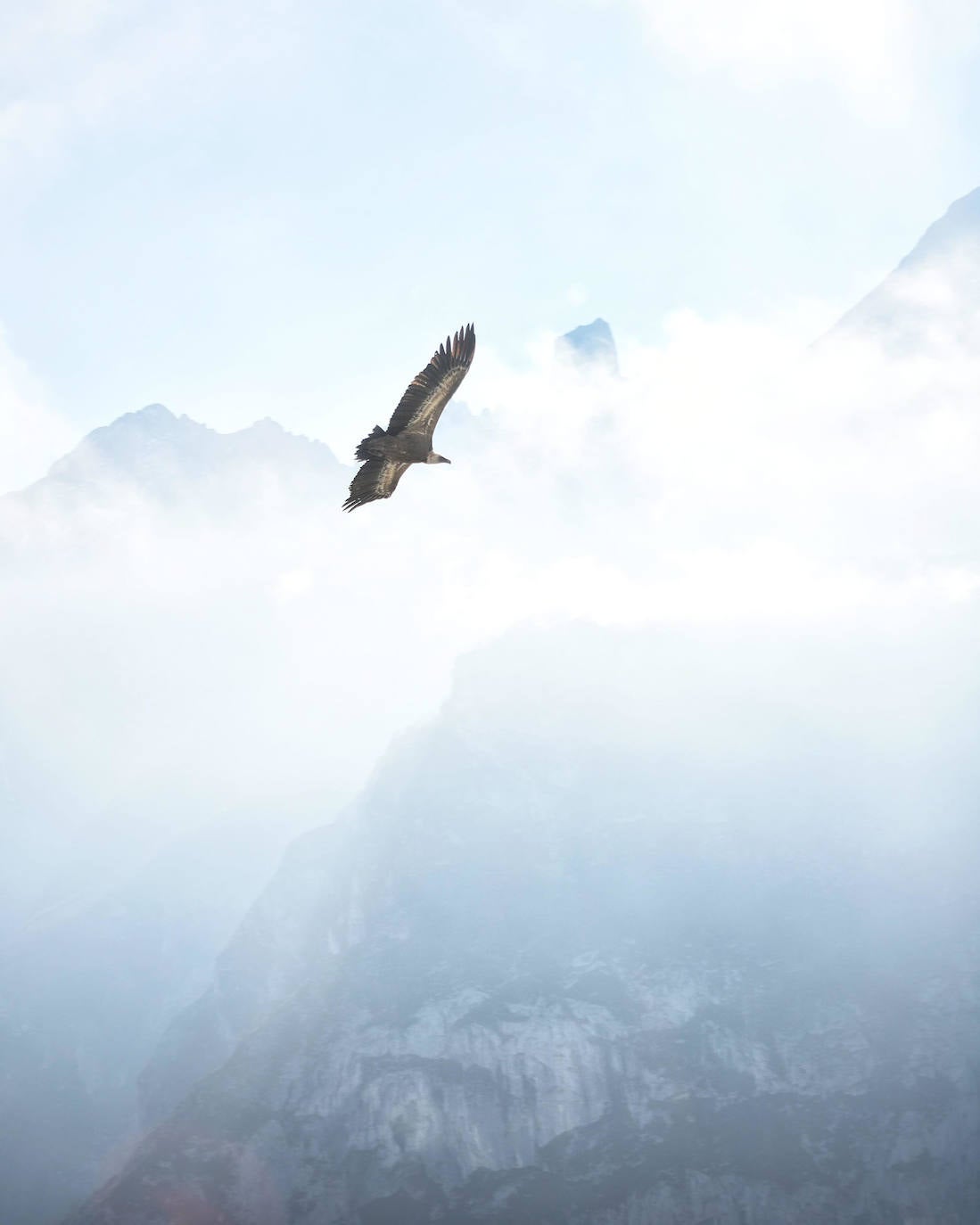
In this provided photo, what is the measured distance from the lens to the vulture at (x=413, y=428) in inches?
721

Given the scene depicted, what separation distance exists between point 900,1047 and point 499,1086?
57.5m

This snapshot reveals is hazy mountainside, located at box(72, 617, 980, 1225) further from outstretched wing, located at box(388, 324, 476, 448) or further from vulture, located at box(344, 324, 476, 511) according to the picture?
outstretched wing, located at box(388, 324, 476, 448)

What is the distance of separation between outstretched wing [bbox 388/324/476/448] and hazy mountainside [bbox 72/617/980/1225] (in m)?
122

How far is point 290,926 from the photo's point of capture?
177875 millimetres

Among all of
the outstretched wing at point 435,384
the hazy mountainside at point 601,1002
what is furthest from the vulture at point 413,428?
the hazy mountainside at point 601,1002

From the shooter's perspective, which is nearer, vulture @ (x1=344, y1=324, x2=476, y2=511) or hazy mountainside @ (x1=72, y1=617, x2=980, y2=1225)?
vulture @ (x1=344, y1=324, x2=476, y2=511)

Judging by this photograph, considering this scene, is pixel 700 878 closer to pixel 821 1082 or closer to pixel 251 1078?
pixel 821 1082

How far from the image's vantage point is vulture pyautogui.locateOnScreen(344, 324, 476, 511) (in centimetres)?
1831

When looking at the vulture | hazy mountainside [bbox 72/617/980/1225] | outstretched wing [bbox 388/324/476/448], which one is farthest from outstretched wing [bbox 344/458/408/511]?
hazy mountainside [bbox 72/617/980/1225]

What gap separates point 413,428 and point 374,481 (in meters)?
1.72

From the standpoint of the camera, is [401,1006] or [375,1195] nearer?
[375,1195]

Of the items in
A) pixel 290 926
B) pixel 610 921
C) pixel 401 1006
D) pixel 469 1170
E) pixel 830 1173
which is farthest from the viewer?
pixel 290 926

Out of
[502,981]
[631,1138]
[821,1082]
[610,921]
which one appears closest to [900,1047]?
[821,1082]

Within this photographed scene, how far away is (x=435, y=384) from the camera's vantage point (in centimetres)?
1852
